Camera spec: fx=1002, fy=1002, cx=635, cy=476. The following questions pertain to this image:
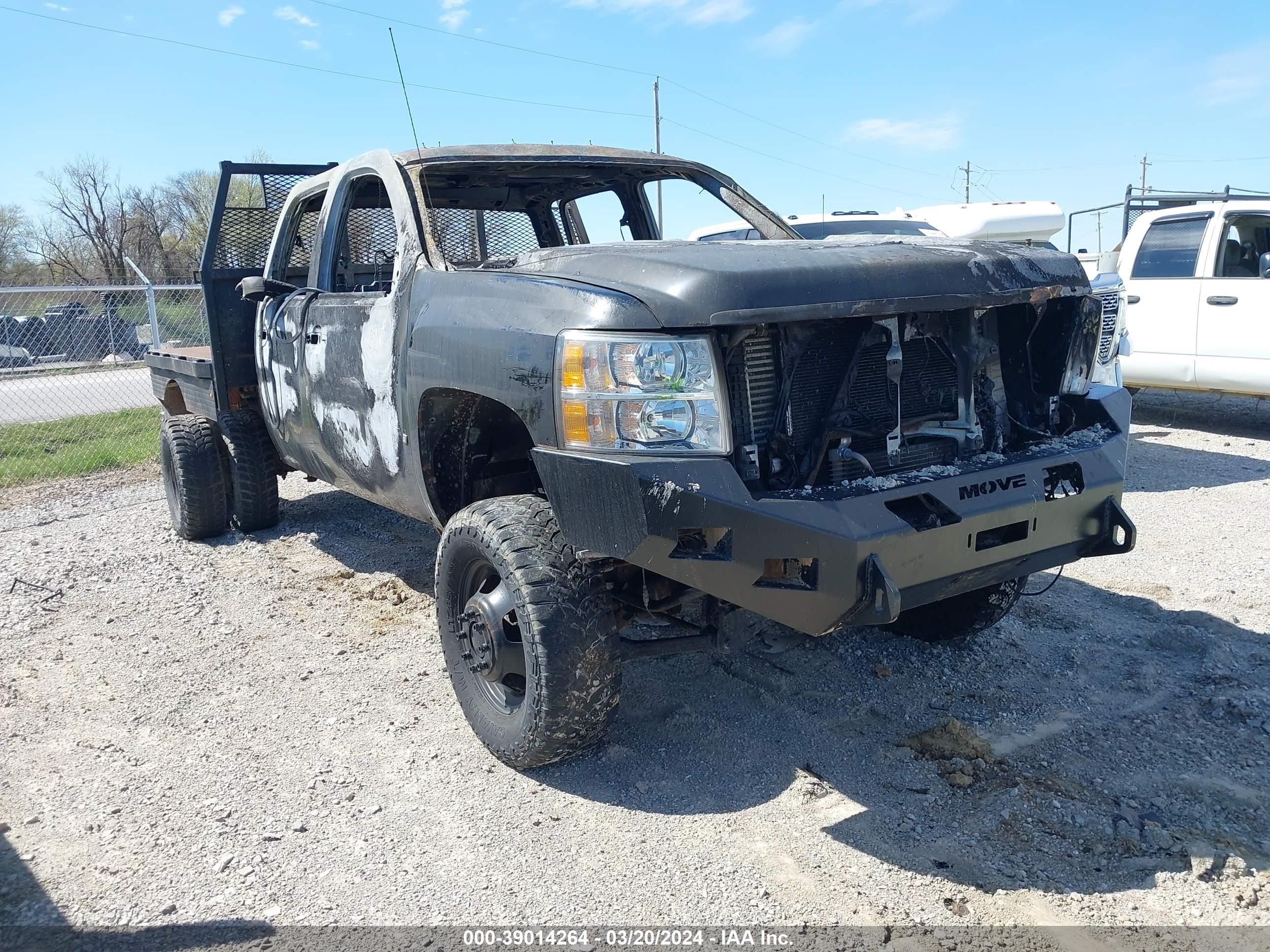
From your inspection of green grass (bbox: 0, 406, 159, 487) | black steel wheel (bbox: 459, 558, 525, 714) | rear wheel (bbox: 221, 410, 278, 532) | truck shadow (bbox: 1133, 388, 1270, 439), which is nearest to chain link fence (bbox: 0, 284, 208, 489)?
green grass (bbox: 0, 406, 159, 487)

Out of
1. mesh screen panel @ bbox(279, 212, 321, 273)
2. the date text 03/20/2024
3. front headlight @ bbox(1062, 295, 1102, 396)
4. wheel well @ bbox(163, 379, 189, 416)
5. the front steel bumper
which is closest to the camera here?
the date text 03/20/2024

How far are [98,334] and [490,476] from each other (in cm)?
1217

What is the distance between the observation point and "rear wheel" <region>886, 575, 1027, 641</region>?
384cm

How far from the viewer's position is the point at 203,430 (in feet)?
19.5

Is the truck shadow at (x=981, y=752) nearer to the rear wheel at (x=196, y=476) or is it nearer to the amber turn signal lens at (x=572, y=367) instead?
the amber turn signal lens at (x=572, y=367)

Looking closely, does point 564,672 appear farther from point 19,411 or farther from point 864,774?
point 19,411

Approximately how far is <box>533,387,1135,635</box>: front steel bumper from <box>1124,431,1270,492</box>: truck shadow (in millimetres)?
4130

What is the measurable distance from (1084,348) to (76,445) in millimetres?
9642

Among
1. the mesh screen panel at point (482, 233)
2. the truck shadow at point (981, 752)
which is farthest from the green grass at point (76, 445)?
the truck shadow at point (981, 752)

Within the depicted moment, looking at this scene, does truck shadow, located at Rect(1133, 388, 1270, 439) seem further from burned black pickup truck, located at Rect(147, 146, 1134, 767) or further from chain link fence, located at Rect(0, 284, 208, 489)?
chain link fence, located at Rect(0, 284, 208, 489)

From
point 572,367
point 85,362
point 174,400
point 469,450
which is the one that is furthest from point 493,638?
point 85,362

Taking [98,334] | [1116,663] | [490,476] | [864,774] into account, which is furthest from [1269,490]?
[98,334]

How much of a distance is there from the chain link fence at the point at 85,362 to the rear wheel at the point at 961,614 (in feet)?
25.9

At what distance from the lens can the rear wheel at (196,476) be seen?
5.79 meters
